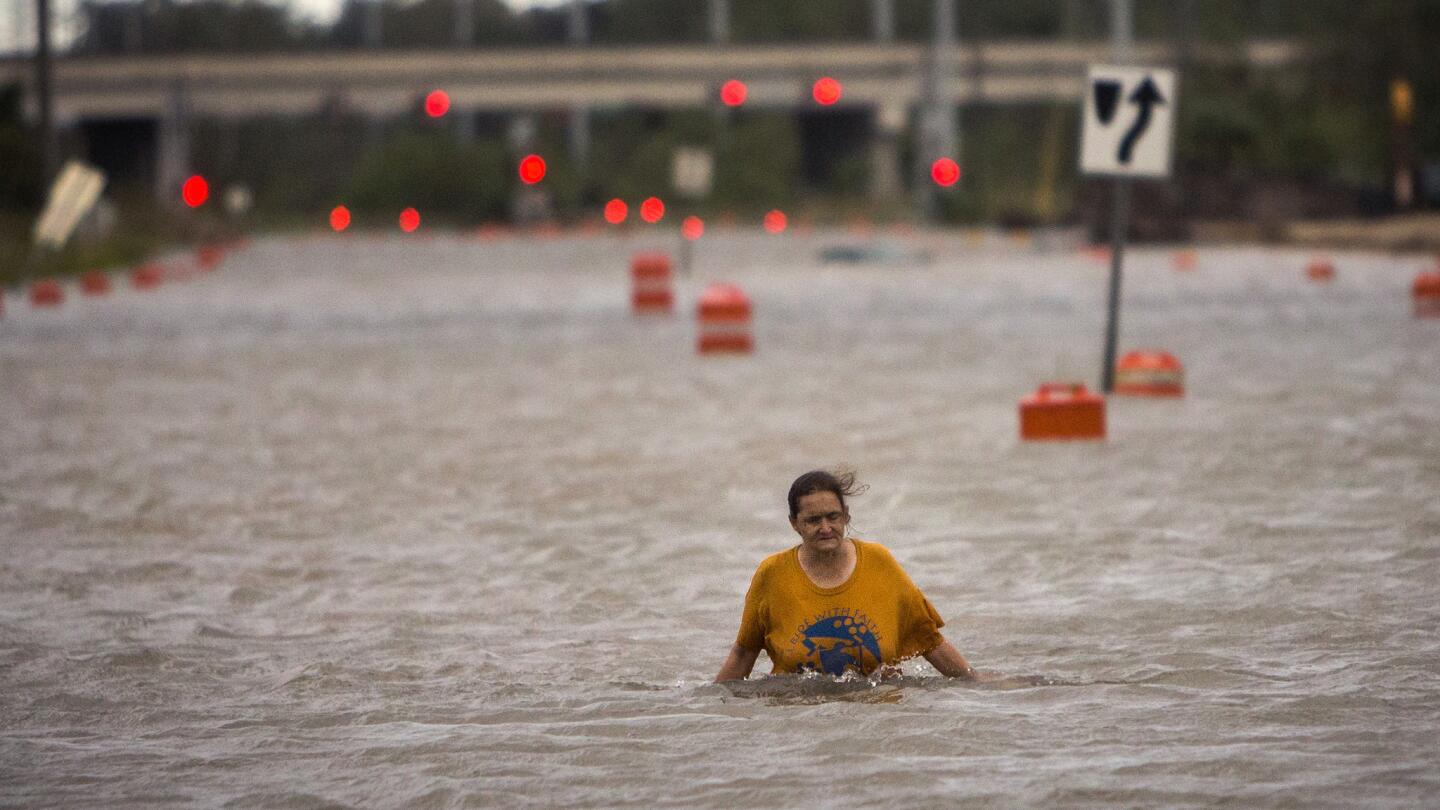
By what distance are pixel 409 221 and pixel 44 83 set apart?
3460cm

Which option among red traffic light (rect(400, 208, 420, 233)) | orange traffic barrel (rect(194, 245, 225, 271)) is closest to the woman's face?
orange traffic barrel (rect(194, 245, 225, 271))

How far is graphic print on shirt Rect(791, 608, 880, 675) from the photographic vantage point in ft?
25.3

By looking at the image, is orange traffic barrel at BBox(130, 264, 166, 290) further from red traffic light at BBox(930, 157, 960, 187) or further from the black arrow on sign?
red traffic light at BBox(930, 157, 960, 187)

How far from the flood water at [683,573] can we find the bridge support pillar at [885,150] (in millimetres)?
61272

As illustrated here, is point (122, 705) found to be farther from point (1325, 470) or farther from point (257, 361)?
point (257, 361)

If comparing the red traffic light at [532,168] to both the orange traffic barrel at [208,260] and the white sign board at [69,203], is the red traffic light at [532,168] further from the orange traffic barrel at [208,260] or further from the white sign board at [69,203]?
the white sign board at [69,203]

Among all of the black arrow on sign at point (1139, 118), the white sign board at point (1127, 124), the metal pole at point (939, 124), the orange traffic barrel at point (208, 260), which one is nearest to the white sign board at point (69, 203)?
the orange traffic barrel at point (208, 260)

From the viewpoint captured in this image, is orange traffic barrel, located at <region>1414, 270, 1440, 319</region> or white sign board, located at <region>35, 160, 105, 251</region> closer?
orange traffic barrel, located at <region>1414, 270, 1440, 319</region>

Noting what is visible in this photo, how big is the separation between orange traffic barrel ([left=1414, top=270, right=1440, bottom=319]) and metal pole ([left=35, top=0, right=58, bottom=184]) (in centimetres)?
2692

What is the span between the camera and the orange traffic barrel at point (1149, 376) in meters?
17.5

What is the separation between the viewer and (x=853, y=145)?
343ft

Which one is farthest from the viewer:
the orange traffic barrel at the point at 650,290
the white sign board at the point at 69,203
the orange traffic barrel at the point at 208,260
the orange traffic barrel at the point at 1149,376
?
the orange traffic barrel at the point at 208,260

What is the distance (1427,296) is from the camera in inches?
1008

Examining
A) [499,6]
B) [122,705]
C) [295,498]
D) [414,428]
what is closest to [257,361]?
[414,428]
